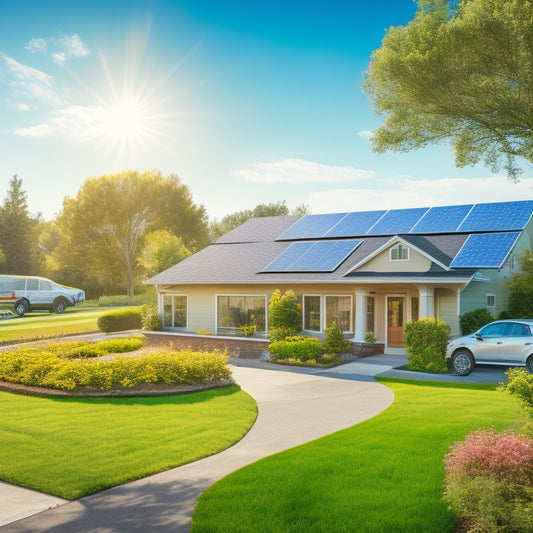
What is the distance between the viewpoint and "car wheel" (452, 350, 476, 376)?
15.9 m

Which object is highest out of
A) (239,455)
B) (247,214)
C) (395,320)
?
(247,214)

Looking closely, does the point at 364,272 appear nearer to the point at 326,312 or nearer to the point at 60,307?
the point at 326,312

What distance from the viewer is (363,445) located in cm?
825

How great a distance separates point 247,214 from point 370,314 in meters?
51.3

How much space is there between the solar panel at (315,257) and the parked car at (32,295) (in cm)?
1885

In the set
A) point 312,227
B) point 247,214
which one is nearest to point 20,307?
point 312,227

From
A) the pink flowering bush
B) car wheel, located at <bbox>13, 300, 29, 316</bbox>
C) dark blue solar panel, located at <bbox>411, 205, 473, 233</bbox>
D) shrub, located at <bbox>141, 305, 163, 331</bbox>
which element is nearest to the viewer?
the pink flowering bush

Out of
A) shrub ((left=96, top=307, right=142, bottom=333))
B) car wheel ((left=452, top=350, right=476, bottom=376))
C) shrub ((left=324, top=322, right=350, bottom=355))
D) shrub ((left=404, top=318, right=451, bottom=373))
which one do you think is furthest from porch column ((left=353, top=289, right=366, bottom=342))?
shrub ((left=96, top=307, right=142, bottom=333))

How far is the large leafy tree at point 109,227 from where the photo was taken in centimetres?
6069

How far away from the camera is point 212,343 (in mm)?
22156

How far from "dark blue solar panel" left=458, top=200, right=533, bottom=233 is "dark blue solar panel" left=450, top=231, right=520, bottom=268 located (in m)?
0.68

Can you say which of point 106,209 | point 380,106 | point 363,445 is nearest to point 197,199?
point 106,209

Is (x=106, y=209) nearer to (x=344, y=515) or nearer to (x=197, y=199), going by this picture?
(x=197, y=199)

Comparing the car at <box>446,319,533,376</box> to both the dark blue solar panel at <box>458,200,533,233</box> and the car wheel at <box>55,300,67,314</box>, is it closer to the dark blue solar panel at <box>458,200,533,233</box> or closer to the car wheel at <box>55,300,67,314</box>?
the dark blue solar panel at <box>458,200,533,233</box>
